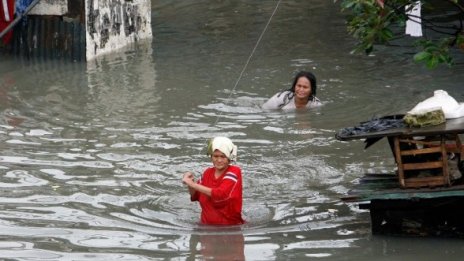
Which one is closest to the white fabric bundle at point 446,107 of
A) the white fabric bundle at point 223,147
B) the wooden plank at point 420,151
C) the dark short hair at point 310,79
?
the wooden plank at point 420,151

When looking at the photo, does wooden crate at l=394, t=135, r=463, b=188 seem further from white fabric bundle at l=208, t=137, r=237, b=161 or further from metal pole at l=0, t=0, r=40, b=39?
metal pole at l=0, t=0, r=40, b=39

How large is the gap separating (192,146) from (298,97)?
89.6 inches

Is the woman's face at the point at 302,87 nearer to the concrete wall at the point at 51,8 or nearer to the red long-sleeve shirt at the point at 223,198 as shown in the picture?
the red long-sleeve shirt at the point at 223,198

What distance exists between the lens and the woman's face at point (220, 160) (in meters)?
7.11

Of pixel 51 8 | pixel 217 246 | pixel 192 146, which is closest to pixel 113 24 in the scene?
pixel 51 8

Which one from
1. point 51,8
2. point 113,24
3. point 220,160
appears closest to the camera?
point 220,160

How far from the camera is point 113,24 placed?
16281mm

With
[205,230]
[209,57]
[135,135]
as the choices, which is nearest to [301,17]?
[209,57]

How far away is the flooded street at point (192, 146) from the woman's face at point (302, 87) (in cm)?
29

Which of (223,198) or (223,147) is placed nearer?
(223,147)

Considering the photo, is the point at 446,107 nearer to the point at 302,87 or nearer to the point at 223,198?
the point at 223,198

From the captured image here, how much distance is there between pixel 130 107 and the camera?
12148 millimetres

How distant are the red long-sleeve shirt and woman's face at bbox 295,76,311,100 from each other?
456cm

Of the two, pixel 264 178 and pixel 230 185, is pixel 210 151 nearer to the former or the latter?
pixel 230 185
